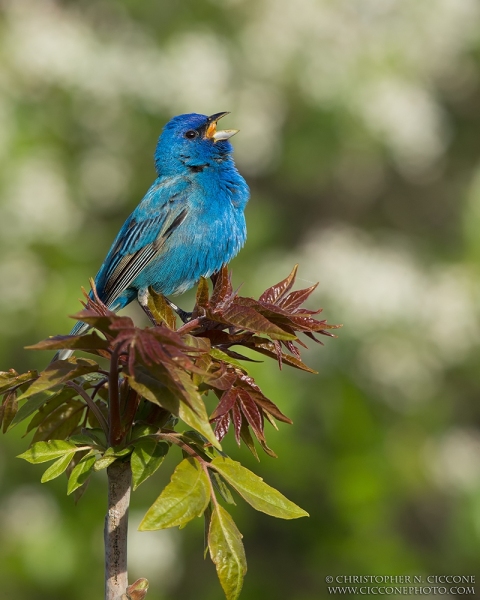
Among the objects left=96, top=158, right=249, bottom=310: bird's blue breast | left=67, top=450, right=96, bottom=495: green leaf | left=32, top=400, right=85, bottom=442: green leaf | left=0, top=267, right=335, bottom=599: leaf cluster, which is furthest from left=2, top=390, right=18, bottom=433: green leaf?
left=96, top=158, right=249, bottom=310: bird's blue breast

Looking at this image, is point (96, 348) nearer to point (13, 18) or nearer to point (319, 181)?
point (13, 18)

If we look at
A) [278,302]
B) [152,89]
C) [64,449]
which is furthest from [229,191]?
[152,89]

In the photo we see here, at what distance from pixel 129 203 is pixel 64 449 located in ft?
15.5

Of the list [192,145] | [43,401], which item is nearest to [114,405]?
[43,401]

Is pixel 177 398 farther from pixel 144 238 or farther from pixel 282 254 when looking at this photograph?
pixel 282 254

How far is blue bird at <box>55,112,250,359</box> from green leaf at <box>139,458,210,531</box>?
73.3 inches

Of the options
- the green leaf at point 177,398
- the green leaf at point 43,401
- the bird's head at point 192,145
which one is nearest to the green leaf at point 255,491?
the green leaf at point 177,398

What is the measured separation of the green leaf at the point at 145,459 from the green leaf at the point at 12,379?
10.9 inches

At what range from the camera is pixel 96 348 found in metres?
1.48

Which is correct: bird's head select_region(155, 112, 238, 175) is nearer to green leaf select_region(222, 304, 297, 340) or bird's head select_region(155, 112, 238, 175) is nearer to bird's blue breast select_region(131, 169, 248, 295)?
bird's blue breast select_region(131, 169, 248, 295)

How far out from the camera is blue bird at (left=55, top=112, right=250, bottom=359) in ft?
11.2

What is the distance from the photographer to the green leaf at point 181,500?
1394 mm

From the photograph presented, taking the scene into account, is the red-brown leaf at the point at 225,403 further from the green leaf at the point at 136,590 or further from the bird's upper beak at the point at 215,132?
the bird's upper beak at the point at 215,132

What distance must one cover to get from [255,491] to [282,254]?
14.3 feet
